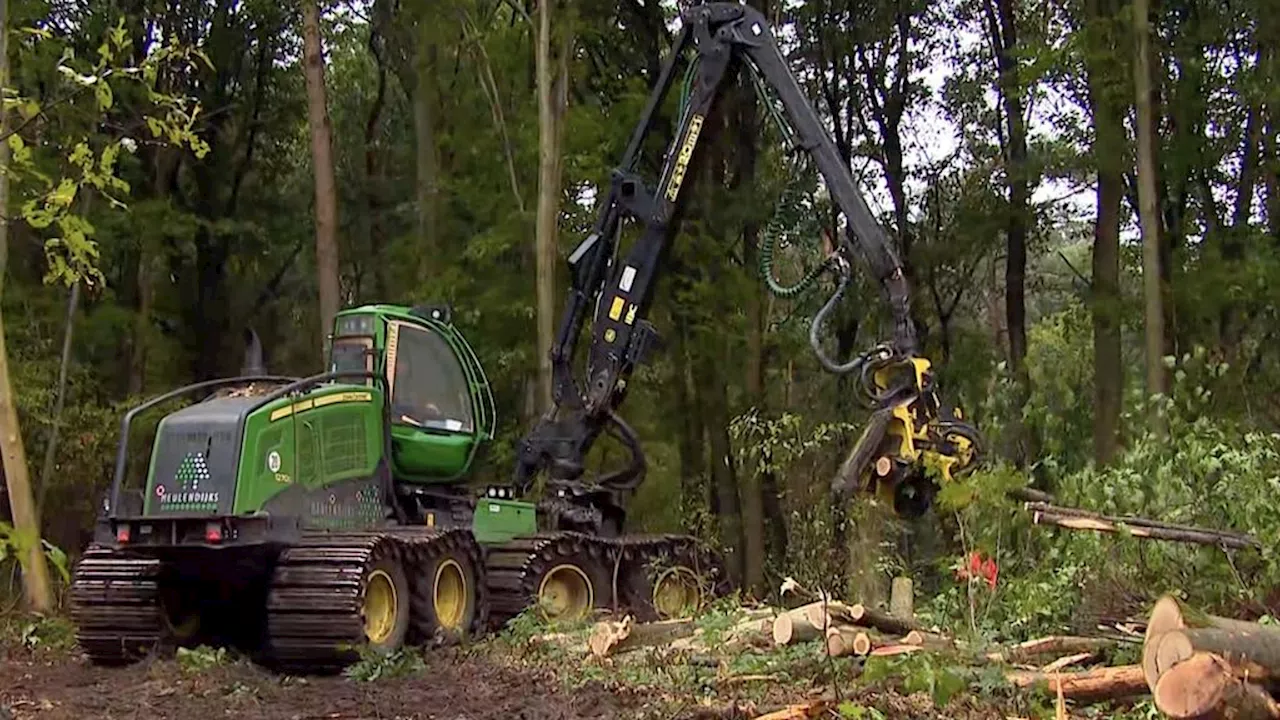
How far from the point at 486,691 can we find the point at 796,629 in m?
1.91

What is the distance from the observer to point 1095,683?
6.23 meters

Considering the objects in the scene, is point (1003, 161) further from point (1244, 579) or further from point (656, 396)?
point (1244, 579)

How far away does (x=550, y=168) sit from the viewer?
17156 mm

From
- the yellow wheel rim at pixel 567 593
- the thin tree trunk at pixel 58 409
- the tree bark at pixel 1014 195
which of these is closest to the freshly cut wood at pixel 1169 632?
the yellow wheel rim at pixel 567 593

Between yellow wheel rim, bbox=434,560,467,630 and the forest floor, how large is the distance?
1.39 ft

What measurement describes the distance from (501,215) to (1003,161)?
321 inches

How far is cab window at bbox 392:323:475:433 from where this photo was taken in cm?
1167

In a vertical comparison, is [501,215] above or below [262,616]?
above

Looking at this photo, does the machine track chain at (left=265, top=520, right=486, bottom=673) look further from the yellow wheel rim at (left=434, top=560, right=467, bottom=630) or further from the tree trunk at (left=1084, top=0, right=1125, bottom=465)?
the tree trunk at (left=1084, top=0, right=1125, bottom=465)

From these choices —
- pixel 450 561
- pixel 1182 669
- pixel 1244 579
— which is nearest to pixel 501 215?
pixel 450 561

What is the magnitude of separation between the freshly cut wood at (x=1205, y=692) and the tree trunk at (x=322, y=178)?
11.9 metres

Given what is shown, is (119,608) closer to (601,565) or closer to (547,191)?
(601,565)

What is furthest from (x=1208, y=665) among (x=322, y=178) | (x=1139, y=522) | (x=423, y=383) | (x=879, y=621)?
(x=322, y=178)

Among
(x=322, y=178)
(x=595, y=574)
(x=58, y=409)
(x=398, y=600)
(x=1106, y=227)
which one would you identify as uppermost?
(x=322, y=178)
